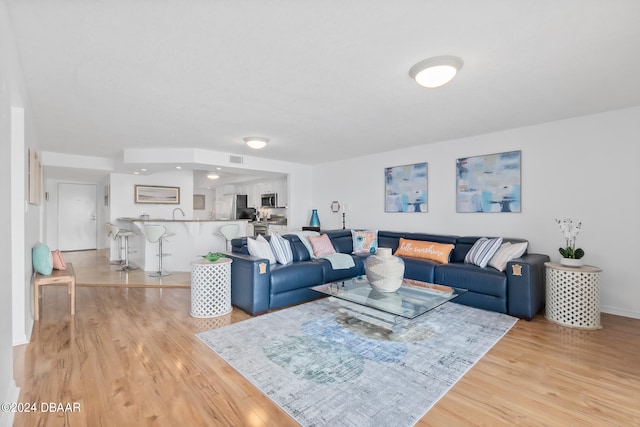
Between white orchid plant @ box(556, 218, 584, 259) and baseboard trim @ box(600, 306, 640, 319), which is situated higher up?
white orchid plant @ box(556, 218, 584, 259)

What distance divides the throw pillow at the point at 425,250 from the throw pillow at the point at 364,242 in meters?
0.45

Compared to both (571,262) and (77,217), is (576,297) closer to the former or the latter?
(571,262)

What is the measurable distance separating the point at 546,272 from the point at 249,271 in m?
3.31

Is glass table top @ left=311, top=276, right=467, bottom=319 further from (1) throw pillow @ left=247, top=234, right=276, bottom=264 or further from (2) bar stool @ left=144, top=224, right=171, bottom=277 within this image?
(2) bar stool @ left=144, top=224, right=171, bottom=277

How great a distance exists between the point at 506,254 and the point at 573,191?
1.18 meters

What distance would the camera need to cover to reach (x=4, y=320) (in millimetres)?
1624

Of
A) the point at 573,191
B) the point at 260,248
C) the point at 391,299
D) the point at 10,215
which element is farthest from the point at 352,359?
the point at 573,191

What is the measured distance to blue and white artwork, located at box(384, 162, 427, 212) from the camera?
510cm

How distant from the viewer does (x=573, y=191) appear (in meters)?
3.67

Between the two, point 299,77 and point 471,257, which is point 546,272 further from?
point 299,77

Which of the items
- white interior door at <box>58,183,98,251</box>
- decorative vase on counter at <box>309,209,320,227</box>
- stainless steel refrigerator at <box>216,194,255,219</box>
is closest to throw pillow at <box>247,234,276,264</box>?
decorative vase on counter at <box>309,209,320,227</box>

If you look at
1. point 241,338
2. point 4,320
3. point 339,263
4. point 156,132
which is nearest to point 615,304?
point 339,263

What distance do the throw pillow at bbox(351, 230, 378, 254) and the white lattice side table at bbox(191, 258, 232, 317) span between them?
2.32 m

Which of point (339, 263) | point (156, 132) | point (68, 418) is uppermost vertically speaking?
point (156, 132)
